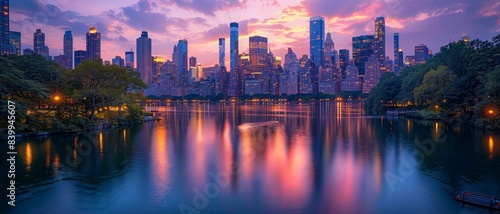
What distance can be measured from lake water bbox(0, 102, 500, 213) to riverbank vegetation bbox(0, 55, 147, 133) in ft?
12.7

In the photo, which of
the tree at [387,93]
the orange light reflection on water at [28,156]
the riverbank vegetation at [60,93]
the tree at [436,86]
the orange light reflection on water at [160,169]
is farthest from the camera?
the tree at [387,93]

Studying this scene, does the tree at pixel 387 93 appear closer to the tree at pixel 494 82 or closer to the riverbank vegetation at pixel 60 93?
the tree at pixel 494 82

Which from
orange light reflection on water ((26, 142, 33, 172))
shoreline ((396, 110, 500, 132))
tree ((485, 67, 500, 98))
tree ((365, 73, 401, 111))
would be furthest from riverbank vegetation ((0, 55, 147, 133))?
tree ((365, 73, 401, 111))

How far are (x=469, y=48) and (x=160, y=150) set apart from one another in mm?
53116

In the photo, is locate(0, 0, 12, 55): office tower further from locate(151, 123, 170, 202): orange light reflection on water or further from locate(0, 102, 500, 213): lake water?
locate(151, 123, 170, 202): orange light reflection on water

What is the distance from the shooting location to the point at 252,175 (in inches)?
840

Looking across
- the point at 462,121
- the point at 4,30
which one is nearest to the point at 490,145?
the point at 462,121

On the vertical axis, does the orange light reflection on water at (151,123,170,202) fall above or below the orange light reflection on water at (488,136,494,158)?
below

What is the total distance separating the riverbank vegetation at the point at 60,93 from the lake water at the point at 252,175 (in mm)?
3857

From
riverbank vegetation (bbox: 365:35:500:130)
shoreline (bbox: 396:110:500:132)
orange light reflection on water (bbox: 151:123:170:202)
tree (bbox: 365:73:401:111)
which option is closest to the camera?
orange light reflection on water (bbox: 151:123:170:202)

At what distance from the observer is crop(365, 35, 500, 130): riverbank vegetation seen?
42.3 metres

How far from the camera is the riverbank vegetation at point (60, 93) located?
112 feet

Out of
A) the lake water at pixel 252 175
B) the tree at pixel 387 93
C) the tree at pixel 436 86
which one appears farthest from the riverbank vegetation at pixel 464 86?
the tree at pixel 387 93

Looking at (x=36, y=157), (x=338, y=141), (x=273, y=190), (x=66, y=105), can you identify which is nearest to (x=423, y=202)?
(x=273, y=190)
